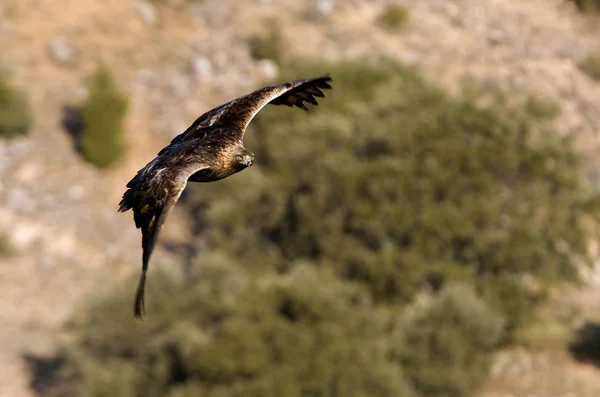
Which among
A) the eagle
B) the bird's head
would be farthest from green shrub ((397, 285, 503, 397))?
the bird's head

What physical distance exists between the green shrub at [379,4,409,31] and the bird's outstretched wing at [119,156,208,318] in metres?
29.6

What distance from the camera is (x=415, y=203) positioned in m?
24.7

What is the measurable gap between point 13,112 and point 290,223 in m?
8.38

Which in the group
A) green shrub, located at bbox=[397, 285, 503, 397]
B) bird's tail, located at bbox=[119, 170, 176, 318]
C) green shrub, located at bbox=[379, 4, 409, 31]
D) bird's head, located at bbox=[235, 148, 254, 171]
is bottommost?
bird's tail, located at bbox=[119, 170, 176, 318]

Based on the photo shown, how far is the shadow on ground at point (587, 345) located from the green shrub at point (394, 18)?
16.2 m

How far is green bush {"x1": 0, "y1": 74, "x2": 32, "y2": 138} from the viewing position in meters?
28.8

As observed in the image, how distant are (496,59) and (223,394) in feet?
71.3

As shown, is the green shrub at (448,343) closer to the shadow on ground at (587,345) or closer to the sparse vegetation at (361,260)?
the sparse vegetation at (361,260)

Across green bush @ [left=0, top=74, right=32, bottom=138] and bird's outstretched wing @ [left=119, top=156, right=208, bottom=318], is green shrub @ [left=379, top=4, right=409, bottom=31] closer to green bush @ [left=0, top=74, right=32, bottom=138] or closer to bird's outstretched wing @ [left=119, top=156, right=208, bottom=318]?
green bush @ [left=0, top=74, right=32, bottom=138]

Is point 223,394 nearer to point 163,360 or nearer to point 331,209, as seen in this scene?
point 163,360

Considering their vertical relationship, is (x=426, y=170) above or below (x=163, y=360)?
above

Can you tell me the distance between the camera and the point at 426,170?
2494 centimetres

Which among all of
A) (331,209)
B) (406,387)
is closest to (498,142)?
(331,209)

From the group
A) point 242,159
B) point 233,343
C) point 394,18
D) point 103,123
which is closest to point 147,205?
point 242,159
